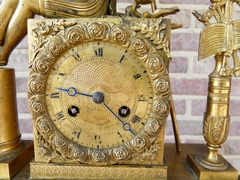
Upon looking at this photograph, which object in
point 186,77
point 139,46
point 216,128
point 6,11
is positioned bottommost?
point 216,128

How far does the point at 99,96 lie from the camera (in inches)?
23.9

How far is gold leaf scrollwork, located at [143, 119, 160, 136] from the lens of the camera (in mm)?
625

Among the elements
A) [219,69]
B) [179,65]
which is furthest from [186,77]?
[219,69]

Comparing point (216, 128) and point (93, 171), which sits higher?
point (216, 128)

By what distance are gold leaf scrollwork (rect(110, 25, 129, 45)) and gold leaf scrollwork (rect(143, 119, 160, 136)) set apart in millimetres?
223

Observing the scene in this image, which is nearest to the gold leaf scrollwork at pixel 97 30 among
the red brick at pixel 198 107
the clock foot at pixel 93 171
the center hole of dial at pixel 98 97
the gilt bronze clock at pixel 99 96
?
the gilt bronze clock at pixel 99 96

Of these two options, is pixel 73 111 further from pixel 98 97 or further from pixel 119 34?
pixel 119 34

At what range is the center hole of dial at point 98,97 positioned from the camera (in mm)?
605

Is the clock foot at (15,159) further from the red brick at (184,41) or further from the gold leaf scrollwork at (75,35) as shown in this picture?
the red brick at (184,41)

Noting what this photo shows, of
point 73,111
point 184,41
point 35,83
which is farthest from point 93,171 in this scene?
point 184,41

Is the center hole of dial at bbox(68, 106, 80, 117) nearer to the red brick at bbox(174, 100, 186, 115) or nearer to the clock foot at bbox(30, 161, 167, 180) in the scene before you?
the clock foot at bbox(30, 161, 167, 180)

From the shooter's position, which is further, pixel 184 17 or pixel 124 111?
pixel 184 17

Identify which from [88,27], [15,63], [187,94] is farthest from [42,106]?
[187,94]

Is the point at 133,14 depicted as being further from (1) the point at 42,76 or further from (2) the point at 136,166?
(2) the point at 136,166
